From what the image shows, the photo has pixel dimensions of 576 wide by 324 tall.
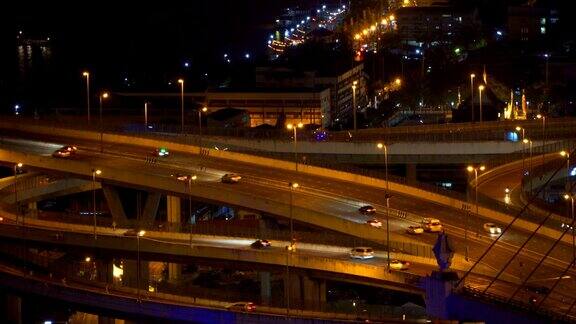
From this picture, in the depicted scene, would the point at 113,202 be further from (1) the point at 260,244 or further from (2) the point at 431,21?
(2) the point at 431,21

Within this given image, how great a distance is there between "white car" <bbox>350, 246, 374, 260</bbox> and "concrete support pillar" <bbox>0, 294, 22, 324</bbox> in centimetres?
663

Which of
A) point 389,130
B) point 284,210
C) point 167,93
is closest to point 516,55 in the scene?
point 167,93

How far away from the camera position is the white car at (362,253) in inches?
883

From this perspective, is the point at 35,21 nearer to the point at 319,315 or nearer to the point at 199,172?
the point at 199,172

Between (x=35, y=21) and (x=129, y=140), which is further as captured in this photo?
(x=35, y=21)

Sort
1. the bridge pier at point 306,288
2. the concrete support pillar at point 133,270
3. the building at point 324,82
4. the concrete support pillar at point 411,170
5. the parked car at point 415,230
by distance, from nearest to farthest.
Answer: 1. the bridge pier at point 306,288
2. the parked car at point 415,230
3. the concrete support pillar at point 133,270
4. the concrete support pillar at point 411,170
5. the building at point 324,82

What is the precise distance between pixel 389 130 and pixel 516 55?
78.8ft

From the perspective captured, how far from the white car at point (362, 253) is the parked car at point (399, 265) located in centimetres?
86

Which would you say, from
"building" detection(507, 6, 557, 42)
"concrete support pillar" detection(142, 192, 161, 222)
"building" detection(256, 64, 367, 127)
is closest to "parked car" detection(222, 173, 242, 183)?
"concrete support pillar" detection(142, 192, 161, 222)

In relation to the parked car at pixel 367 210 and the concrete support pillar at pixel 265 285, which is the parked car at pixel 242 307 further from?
the parked car at pixel 367 210

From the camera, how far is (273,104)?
49.8 meters

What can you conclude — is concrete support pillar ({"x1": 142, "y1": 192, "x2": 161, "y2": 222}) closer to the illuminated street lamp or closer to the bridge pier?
the illuminated street lamp

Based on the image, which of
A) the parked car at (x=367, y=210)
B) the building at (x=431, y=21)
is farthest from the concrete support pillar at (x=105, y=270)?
the building at (x=431, y=21)

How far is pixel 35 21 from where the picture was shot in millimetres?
95750
